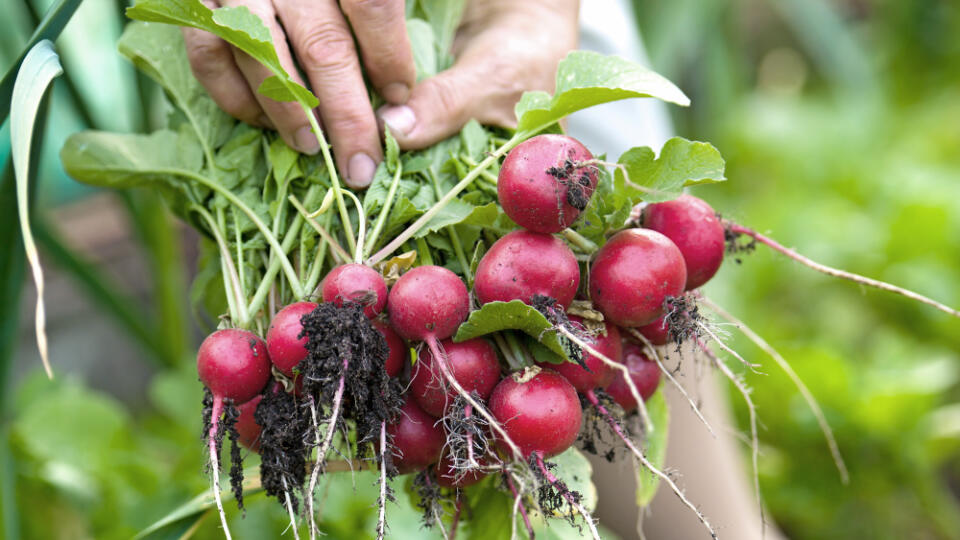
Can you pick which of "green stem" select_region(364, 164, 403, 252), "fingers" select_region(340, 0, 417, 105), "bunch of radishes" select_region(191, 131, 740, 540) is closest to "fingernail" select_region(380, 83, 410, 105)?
"fingers" select_region(340, 0, 417, 105)

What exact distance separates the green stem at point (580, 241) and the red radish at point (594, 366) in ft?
0.22

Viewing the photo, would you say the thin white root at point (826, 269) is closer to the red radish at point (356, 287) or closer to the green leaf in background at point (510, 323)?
the green leaf in background at point (510, 323)

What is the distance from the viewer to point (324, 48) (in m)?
0.74

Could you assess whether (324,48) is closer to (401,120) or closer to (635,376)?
(401,120)

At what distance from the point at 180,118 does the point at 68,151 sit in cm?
13

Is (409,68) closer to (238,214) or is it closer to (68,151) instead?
(238,214)

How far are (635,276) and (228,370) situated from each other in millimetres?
364

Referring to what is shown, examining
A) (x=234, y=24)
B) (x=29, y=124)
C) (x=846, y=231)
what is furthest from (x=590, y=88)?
(x=846, y=231)

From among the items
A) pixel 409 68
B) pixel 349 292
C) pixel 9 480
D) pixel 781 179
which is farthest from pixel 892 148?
pixel 9 480

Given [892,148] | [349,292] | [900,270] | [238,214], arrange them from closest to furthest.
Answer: [349,292]
[238,214]
[900,270]
[892,148]

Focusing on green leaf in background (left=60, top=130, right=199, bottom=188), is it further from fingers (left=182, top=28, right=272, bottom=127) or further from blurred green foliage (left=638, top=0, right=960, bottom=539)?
blurred green foliage (left=638, top=0, right=960, bottom=539)

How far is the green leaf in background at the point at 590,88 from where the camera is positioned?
65cm

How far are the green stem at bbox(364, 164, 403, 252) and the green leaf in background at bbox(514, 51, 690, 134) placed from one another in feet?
0.44

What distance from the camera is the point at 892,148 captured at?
2617 millimetres
